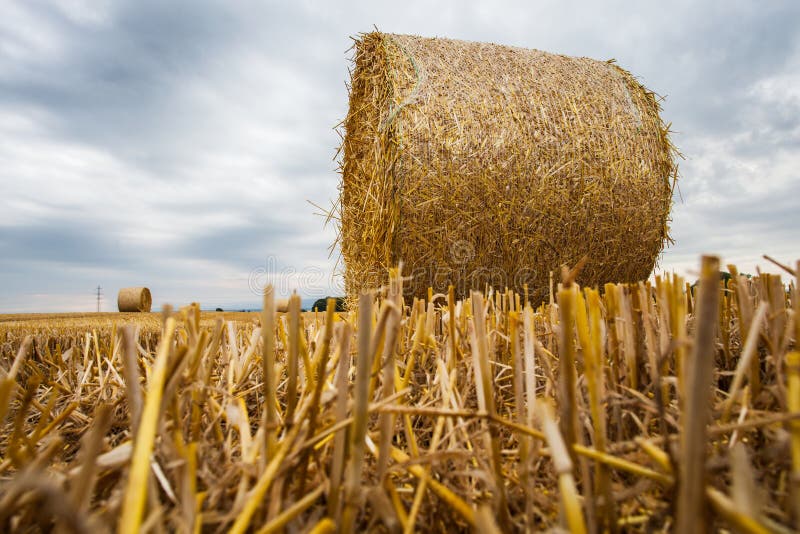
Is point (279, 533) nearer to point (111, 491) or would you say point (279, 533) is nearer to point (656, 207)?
point (111, 491)

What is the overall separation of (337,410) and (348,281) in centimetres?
315

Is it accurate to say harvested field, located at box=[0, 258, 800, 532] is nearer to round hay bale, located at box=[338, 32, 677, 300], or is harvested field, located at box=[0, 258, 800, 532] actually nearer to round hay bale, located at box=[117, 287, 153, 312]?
round hay bale, located at box=[338, 32, 677, 300]

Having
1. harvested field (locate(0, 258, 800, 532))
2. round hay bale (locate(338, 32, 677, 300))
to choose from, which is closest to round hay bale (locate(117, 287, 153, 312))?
round hay bale (locate(338, 32, 677, 300))

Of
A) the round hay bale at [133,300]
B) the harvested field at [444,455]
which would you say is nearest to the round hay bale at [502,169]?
the harvested field at [444,455]

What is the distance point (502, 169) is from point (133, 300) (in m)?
6.18

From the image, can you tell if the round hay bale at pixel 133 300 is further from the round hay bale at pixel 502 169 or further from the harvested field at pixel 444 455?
the harvested field at pixel 444 455

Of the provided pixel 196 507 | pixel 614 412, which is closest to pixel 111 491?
pixel 196 507

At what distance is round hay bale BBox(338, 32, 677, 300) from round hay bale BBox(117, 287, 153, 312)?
199 inches

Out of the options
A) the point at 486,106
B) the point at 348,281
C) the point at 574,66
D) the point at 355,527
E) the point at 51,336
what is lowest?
the point at 355,527

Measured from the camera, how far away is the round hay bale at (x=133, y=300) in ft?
22.4

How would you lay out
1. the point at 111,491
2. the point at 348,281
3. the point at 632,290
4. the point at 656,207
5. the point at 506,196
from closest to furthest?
the point at 111,491 < the point at 632,290 < the point at 506,196 < the point at 656,207 < the point at 348,281

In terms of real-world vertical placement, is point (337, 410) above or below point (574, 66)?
below

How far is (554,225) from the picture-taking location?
2854 mm

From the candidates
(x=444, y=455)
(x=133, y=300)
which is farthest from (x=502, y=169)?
(x=133, y=300)
